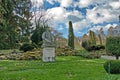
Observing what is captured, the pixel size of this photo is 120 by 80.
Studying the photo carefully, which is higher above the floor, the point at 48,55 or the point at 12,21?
the point at 12,21

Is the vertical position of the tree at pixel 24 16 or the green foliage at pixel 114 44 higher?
the tree at pixel 24 16

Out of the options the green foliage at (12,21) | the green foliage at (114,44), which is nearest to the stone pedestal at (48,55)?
the green foliage at (114,44)

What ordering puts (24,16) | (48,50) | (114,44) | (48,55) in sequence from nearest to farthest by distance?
(48,55)
(48,50)
(114,44)
(24,16)

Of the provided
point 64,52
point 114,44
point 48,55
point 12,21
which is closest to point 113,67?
point 48,55

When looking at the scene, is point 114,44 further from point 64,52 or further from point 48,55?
point 64,52

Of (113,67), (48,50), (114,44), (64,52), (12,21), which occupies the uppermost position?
(12,21)

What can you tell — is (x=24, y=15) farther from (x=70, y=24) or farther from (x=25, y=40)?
(x=70, y=24)

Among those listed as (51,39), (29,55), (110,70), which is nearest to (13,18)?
(29,55)

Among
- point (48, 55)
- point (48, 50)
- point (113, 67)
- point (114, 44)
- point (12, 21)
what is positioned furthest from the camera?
point (12, 21)

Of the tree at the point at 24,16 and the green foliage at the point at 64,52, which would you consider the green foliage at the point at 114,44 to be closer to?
the green foliage at the point at 64,52

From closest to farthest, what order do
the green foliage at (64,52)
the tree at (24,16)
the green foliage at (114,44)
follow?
the green foliage at (114,44) → the green foliage at (64,52) → the tree at (24,16)

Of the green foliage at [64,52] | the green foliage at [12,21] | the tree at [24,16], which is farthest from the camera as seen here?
the tree at [24,16]

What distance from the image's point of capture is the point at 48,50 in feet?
79.0

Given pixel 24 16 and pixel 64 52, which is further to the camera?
pixel 24 16
